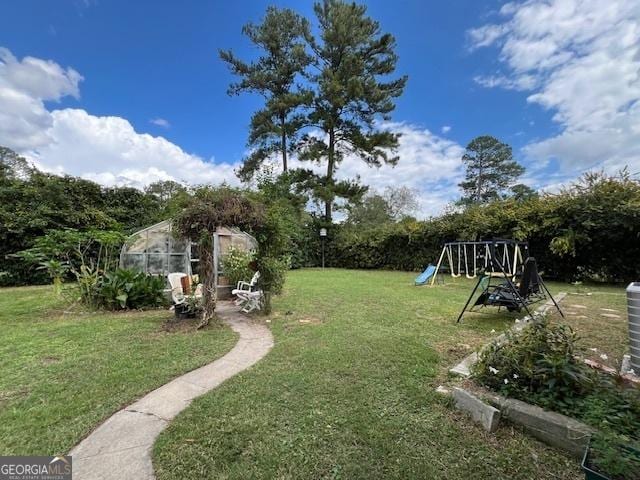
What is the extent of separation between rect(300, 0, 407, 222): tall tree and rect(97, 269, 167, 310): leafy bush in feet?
36.9

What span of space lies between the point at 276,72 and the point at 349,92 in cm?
450

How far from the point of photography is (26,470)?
184 cm

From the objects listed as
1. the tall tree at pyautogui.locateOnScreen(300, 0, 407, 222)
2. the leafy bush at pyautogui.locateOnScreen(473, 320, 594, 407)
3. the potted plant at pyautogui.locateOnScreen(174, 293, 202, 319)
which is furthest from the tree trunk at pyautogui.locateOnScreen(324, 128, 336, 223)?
the leafy bush at pyautogui.locateOnScreen(473, 320, 594, 407)

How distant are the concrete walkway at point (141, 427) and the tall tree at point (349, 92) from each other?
45.8 ft

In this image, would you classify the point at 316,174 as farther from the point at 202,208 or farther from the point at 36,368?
the point at 36,368

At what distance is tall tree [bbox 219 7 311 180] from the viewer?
54.4ft

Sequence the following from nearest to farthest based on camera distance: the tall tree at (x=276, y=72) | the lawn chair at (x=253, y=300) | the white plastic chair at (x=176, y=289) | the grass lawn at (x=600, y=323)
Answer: the grass lawn at (x=600, y=323), the white plastic chair at (x=176, y=289), the lawn chair at (x=253, y=300), the tall tree at (x=276, y=72)

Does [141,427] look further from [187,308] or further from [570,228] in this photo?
[570,228]

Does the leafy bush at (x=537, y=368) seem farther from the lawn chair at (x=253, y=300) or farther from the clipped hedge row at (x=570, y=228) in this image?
the clipped hedge row at (x=570, y=228)

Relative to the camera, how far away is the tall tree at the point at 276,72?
54.4 ft

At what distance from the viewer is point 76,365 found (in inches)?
134

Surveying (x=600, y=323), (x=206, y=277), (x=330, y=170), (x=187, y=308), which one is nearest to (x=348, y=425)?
(x=206, y=277)

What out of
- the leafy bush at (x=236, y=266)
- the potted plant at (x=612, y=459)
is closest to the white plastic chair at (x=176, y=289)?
the leafy bush at (x=236, y=266)

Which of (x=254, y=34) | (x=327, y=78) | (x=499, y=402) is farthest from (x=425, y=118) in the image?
(x=499, y=402)
